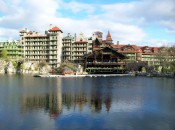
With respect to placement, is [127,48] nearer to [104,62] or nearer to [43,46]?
[104,62]

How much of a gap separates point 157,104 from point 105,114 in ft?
39.8

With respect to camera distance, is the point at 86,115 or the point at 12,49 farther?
the point at 12,49

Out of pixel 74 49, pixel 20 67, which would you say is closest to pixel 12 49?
pixel 20 67

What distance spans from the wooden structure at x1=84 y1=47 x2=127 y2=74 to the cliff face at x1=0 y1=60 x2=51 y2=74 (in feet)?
75.9

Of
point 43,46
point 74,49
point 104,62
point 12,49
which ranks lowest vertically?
point 104,62

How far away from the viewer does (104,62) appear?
13762 centimetres

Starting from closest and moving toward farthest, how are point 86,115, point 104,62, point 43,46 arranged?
point 86,115
point 104,62
point 43,46

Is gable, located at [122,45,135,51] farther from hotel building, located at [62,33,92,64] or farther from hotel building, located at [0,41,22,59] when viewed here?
hotel building, located at [0,41,22,59]

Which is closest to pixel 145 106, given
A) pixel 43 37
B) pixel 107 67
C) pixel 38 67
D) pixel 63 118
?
pixel 63 118

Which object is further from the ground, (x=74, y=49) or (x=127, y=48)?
(x=127, y=48)

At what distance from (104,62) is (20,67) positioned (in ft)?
153

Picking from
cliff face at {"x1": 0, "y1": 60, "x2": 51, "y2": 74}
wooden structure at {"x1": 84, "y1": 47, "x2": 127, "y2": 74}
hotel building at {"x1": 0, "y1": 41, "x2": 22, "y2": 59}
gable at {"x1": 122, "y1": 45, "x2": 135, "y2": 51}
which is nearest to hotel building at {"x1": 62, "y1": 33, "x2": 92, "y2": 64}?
wooden structure at {"x1": 84, "y1": 47, "x2": 127, "y2": 74}

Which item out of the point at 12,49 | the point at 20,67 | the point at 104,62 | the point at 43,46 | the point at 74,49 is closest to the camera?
the point at 104,62

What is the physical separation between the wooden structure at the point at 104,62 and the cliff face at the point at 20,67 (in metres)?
23.1
